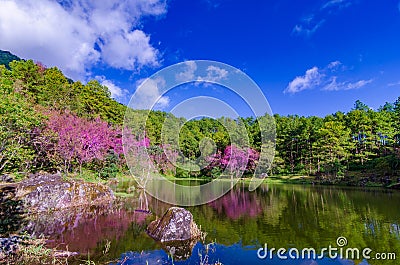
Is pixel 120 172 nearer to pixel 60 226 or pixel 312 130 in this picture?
pixel 60 226

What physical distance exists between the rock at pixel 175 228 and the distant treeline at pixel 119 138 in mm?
7641

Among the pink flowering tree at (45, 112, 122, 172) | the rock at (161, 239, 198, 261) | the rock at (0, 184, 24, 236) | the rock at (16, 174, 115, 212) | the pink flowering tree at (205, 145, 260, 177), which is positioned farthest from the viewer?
the pink flowering tree at (205, 145, 260, 177)

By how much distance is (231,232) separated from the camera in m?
10.3

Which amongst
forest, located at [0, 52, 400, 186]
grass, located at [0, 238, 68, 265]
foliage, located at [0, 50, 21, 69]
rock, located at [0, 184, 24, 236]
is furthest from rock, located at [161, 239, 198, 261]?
foliage, located at [0, 50, 21, 69]

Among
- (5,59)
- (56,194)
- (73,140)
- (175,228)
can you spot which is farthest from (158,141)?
(5,59)

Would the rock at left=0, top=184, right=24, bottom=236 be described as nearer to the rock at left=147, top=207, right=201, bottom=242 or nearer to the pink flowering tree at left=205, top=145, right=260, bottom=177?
the rock at left=147, top=207, right=201, bottom=242

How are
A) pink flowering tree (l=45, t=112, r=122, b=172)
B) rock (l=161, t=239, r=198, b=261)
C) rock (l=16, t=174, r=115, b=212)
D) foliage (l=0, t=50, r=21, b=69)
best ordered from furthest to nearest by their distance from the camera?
foliage (l=0, t=50, r=21, b=69)
pink flowering tree (l=45, t=112, r=122, b=172)
rock (l=16, t=174, r=115, b=212)
rock (l=161, t=239, r=198, b=261)

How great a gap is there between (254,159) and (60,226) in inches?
1281

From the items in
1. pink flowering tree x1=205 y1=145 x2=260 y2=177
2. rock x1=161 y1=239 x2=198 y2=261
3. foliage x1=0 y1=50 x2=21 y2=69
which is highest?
foliage x1=0 y1=50 x2=21 y2=69

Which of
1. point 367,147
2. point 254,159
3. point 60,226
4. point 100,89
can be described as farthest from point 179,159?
point 60,226

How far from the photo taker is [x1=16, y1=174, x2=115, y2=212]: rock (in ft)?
42.2

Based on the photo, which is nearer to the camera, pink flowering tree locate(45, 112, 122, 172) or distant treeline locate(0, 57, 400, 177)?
pink flowering tree locate(45, 112, 122, 172)

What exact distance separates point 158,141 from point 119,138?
54.7 ft

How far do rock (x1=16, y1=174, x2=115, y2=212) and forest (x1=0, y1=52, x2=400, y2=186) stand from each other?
325 cm
